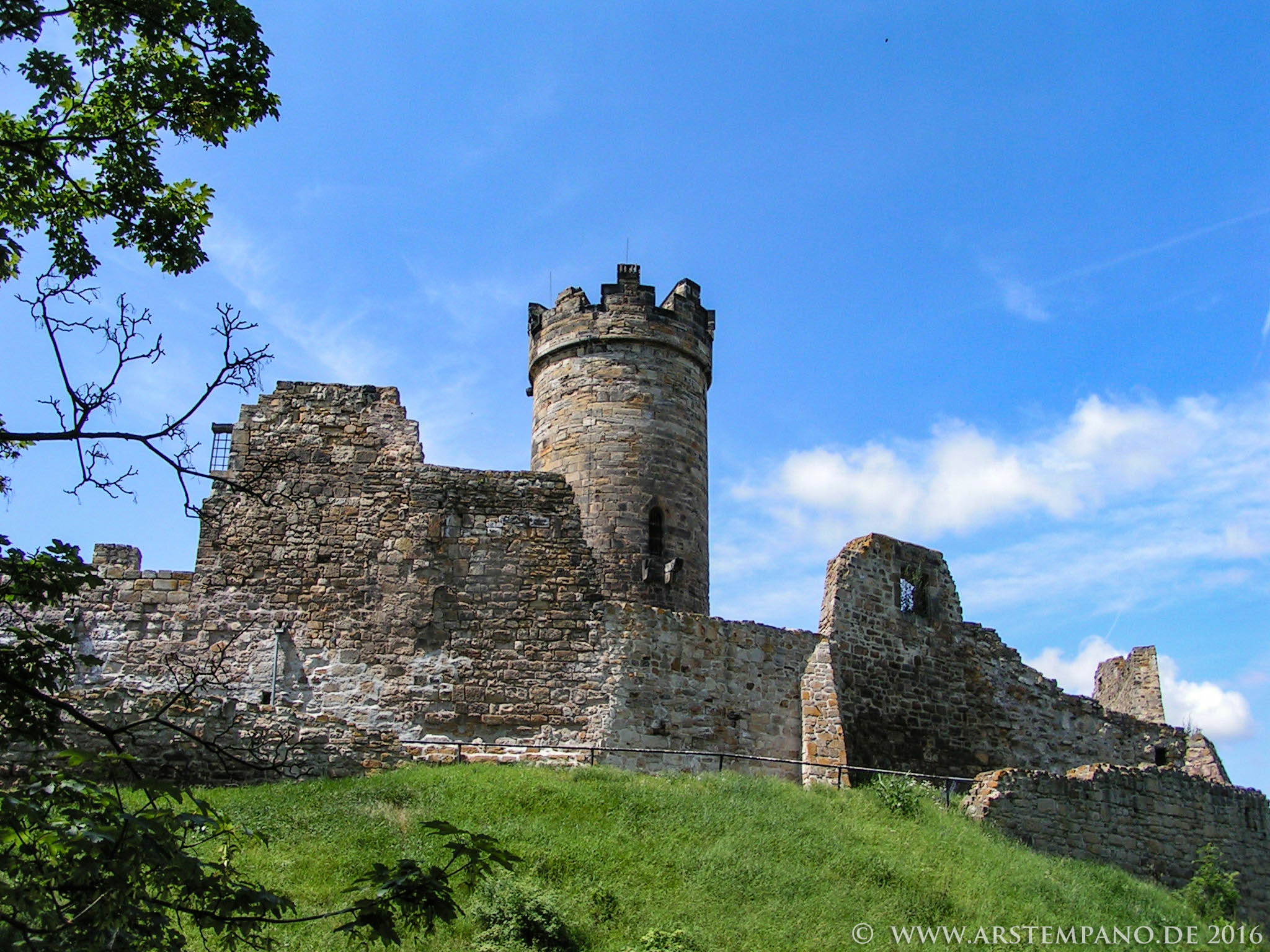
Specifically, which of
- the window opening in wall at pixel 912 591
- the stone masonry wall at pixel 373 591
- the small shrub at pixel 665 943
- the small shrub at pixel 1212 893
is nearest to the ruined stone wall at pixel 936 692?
the window opening in wall at pixel 912 591

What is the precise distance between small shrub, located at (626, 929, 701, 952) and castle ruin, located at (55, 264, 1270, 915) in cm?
622

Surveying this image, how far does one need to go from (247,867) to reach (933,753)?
1289 centimetres

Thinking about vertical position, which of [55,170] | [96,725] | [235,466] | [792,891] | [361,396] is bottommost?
[792,891]

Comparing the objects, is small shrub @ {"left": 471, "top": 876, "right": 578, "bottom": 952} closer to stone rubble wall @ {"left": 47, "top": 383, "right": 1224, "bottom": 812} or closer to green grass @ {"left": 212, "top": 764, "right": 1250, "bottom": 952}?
green grass @ {"left": 212, "top": 764, "right": 1250, "bottom": 952}

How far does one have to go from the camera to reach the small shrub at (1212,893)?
712 inches

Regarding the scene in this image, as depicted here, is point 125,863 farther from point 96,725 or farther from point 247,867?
point 247,867

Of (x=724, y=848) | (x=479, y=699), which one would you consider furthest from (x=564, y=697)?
(x=724, y=848)

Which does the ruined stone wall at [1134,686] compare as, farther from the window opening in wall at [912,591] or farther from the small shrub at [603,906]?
the small shrub at [603,906]

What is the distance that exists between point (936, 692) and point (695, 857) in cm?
907

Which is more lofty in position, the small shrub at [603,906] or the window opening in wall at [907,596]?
the window opening in wall at [907,596]

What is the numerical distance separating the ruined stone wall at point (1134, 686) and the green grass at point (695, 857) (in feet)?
27.6

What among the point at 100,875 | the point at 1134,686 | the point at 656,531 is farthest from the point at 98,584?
the point at 1134,686

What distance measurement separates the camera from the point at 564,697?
18656 mm

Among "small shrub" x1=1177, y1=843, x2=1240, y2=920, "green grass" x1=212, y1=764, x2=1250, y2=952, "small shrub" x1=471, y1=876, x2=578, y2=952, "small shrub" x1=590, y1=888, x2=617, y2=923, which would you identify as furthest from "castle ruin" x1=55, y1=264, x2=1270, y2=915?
"small shrub" x1=471, y1=876, x2=578, y2=952
